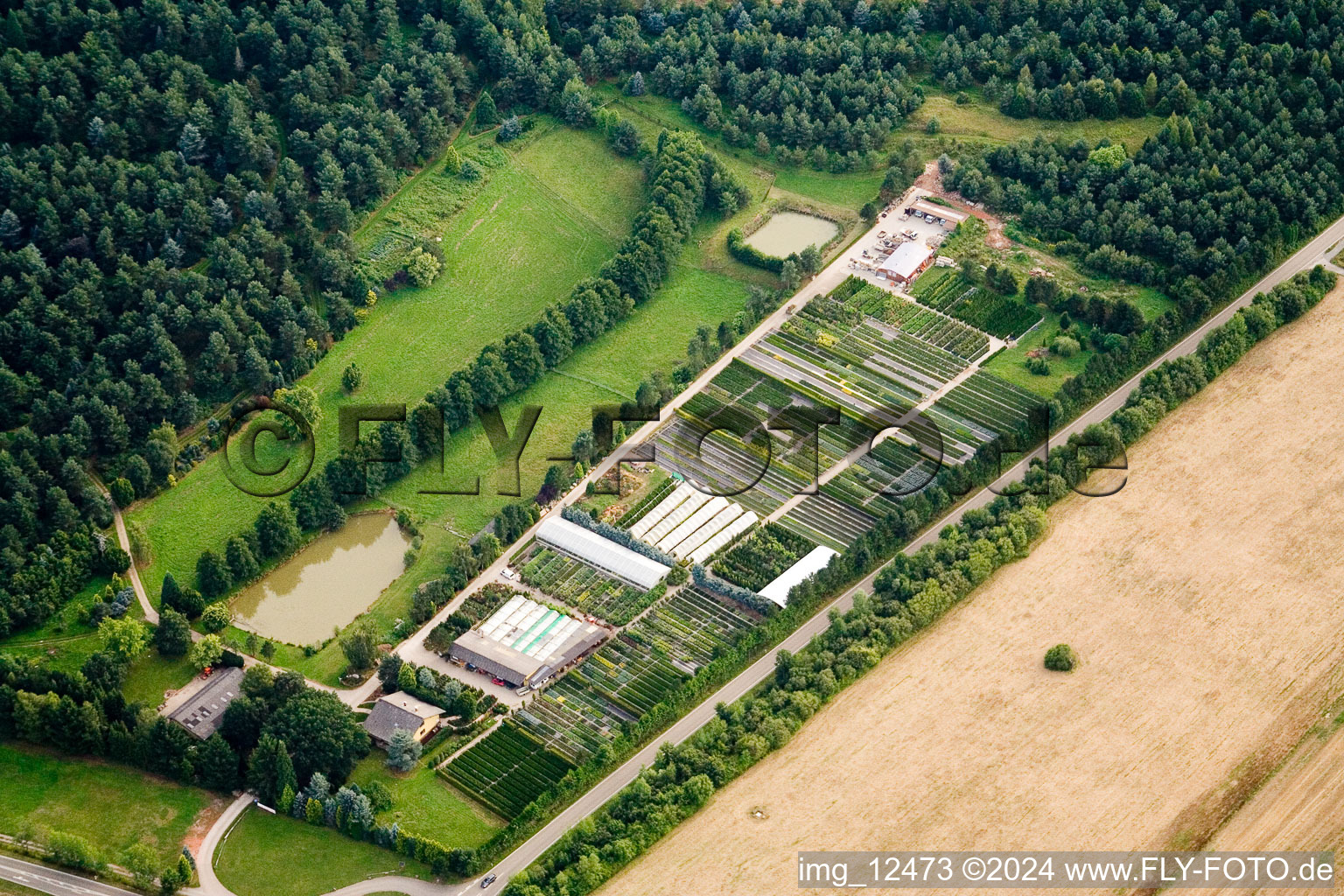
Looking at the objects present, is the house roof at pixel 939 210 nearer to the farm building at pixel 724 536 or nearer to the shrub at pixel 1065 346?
the shrub at pixel 1065 346

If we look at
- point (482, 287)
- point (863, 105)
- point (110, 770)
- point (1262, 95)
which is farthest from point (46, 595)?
point (1262, 95)

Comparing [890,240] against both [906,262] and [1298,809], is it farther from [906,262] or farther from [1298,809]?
[1298,809]

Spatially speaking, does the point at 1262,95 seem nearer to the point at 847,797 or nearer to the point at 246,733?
the point at 847,797

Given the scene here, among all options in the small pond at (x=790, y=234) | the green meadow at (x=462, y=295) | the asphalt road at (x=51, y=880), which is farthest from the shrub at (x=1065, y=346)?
the asphalt road at (x=51, y=880)

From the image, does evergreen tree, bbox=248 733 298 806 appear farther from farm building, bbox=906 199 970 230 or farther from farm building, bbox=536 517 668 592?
farm building, bbox=906 199 970 230

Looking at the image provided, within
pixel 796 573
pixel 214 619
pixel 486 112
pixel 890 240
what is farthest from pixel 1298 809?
pixel 486 112

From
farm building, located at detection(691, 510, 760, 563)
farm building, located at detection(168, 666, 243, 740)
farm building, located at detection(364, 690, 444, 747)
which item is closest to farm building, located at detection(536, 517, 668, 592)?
farm building, located at detection(691, 510, 760, 563)
